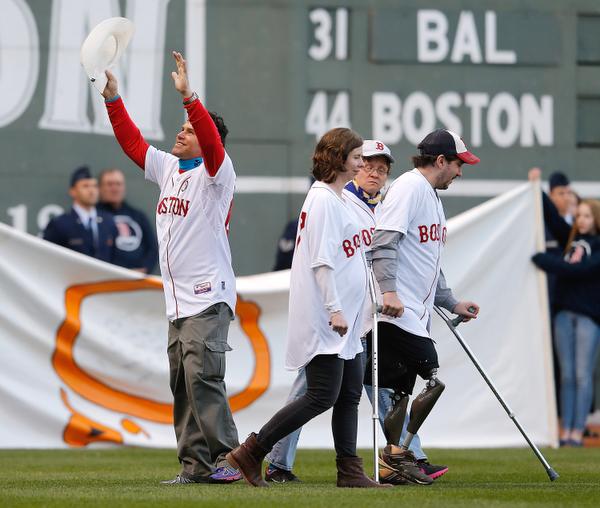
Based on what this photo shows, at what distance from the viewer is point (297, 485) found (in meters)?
7.69

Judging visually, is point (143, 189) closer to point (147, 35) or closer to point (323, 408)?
point (147, 35)

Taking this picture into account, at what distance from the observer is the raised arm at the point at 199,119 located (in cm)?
721

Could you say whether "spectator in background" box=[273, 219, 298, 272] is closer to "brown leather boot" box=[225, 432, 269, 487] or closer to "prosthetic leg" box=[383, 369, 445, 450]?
"prosthetic leg" box=[383, 369, 445, 450]

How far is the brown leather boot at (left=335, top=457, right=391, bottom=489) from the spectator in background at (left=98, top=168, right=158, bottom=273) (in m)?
5.25

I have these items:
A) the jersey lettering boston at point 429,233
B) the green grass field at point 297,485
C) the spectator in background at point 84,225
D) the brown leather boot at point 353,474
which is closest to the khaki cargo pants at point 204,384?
the green grass field at point 297,485

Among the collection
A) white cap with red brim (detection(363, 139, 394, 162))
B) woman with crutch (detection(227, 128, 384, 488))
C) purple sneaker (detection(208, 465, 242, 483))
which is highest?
white cap with red brim (detection(363, 139, 394, 162))

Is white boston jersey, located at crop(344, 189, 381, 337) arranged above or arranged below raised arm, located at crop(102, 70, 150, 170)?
below

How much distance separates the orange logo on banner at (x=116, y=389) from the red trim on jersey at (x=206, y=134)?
3.93 meters

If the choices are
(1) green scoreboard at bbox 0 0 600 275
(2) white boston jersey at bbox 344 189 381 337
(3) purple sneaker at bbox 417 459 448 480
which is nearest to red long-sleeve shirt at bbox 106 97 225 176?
(2) white boston jersey at bbox 344 189 381 337

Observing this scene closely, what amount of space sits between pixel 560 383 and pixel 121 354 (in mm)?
3784

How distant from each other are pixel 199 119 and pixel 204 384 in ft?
4.40

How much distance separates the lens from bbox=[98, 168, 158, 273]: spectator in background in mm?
12180

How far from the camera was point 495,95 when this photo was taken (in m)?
12.9

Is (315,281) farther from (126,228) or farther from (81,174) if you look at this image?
(126,228)
